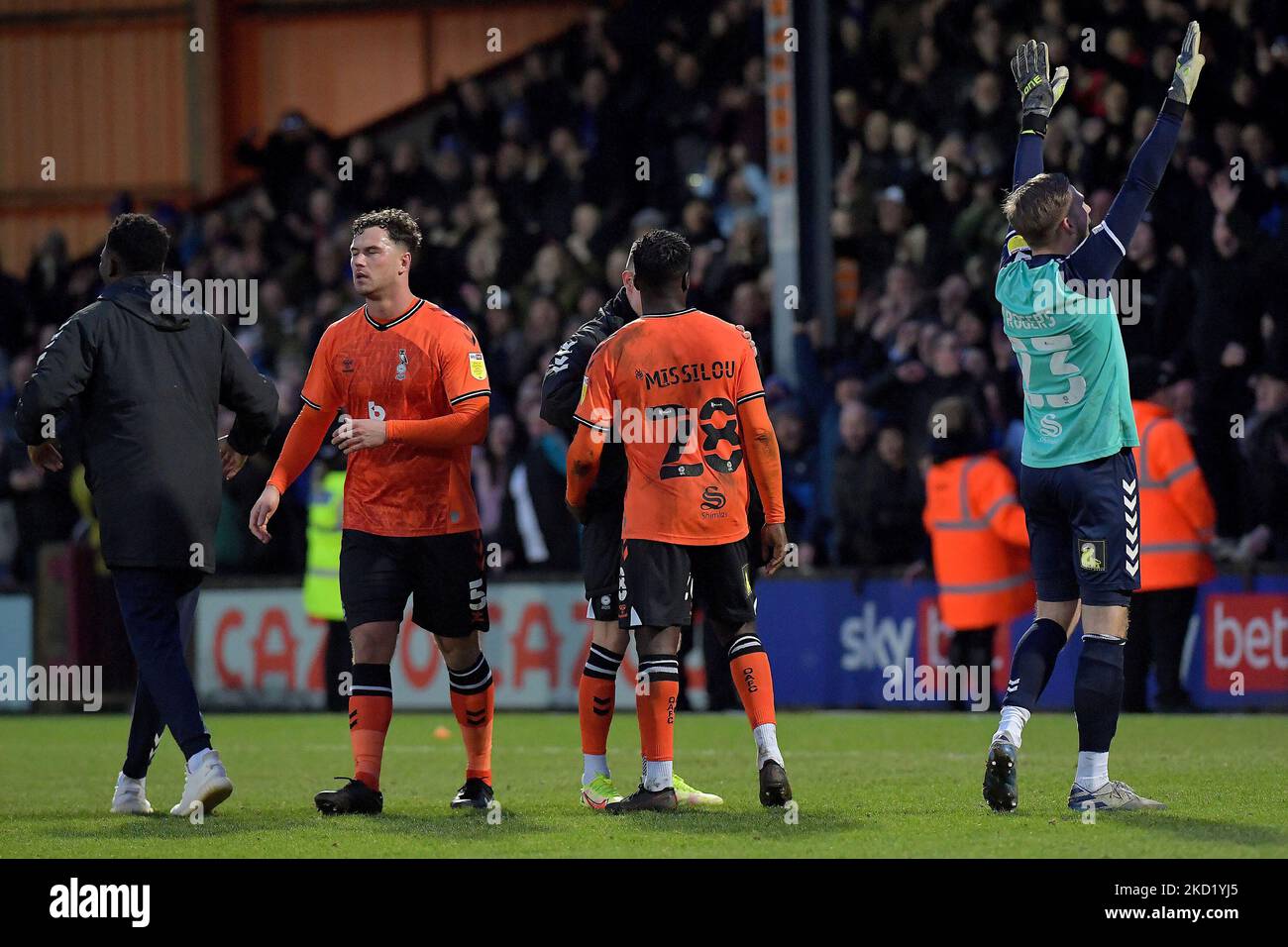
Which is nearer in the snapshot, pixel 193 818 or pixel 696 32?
pixel 193 818

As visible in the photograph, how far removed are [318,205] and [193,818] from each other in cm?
1404

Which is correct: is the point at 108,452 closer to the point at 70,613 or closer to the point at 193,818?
the point at 193,818

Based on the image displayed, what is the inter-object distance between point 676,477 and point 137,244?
2.42 metres

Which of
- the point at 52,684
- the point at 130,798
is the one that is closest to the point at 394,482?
the point at 130,798

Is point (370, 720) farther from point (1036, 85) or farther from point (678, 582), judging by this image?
point (1036, 85)

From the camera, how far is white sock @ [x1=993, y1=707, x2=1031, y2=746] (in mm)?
7406

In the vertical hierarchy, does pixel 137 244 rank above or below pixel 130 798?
above

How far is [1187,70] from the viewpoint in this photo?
7477mm

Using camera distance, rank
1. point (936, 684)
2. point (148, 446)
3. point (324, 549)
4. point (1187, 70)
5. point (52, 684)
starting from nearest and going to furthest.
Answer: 1. point (1187, 70)
2. point (148, 446)
3. point (936, 684)
4. point (324, 549)
5. point (52, 684)

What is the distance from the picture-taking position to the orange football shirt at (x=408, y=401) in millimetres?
8133

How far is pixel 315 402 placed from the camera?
8273 mm

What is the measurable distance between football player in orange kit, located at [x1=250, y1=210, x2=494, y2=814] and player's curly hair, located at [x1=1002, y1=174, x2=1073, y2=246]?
7.20 feet

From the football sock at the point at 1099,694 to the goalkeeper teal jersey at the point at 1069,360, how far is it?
702 mm
